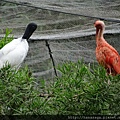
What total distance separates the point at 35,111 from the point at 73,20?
2476mm

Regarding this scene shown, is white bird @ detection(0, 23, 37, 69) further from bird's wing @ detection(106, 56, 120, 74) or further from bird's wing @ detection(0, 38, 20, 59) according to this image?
bird's wing @ detection(106, 56, 120, 74)

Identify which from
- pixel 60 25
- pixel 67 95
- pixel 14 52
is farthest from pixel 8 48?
pixel 67 95

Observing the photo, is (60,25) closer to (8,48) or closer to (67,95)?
(8,48)

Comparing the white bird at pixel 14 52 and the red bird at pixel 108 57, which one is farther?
the white bird at pixel 14 52

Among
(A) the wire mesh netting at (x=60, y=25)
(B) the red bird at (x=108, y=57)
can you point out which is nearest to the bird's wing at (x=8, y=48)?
(A) the wire mesh netting at (x=60, y=25)

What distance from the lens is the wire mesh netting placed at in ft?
15.9

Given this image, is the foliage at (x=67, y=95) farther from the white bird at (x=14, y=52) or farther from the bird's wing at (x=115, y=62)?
the white bird at (x=14, y=52)

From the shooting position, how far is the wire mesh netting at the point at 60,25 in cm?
486

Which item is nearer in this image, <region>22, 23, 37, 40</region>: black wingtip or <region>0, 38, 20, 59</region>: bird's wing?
<region>0, 38, 20, 59</region>: bird's wing

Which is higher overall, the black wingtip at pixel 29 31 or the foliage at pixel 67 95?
the black wingtip at pixel 29 31

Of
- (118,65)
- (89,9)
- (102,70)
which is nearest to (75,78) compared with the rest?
(102,70)

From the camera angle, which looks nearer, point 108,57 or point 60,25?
point 108,57

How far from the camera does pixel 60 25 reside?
5105 mm

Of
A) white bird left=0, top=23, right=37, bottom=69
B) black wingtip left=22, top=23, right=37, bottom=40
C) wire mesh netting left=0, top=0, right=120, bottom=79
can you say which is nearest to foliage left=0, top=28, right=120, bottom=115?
white bird left=0, top=23, right=37, bottom=69
